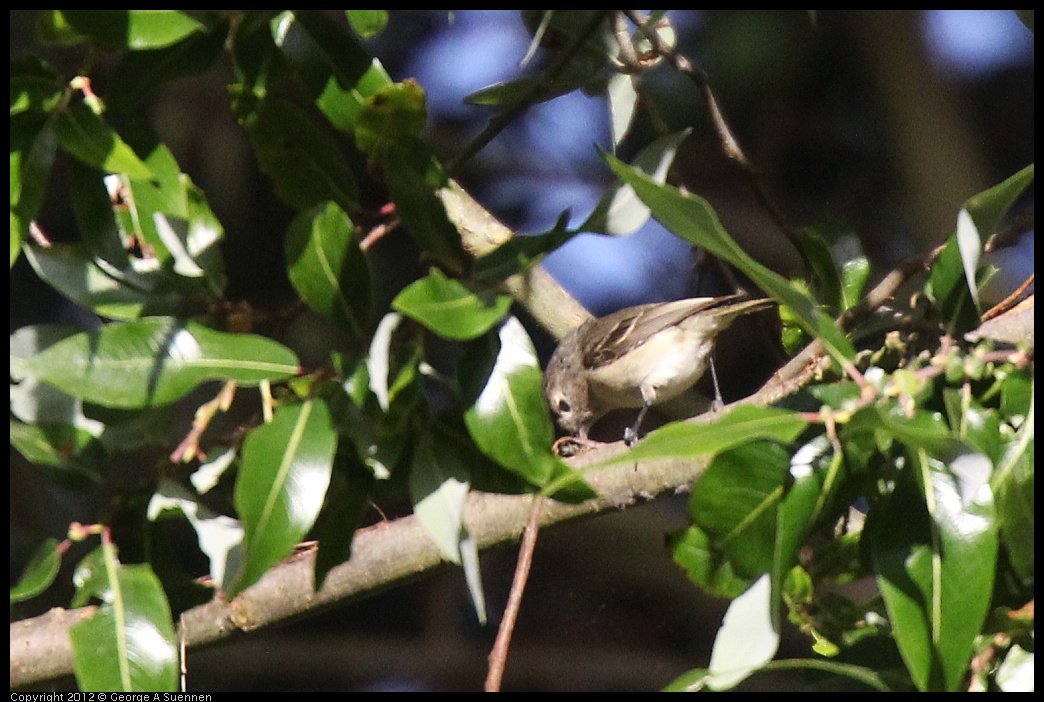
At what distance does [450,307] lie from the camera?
1255mm

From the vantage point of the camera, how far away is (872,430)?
1281 millimetres

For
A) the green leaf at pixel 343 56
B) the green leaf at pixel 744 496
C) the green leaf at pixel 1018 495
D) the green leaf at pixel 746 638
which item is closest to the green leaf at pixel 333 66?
the green leaf at pixel 343 56

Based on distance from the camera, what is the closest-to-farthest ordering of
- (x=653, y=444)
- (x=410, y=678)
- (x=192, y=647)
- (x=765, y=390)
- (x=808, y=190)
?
(x=653, y=444), (x=765, y=390), (x=192, y=647), (x=410, y=678), (x=808, y=190)

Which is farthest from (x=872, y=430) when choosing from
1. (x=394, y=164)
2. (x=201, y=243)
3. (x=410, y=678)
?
(x=410, y=678)

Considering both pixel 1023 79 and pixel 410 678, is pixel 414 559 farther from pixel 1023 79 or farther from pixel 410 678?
pixel 1023 79

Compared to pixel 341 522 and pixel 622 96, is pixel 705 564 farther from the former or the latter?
pixel 622 96

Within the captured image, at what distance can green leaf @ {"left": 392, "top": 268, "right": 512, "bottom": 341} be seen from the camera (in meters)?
1.21

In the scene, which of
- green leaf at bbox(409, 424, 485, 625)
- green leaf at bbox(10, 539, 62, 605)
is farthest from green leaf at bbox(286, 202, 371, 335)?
green leaf at bbox(10, 539, 62, 605)

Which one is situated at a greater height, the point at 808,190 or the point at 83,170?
the point at 83,170

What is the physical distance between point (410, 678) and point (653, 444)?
298cm

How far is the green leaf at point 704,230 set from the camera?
3.65 ft

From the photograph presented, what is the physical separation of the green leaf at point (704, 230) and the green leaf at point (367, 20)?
464 millimetres

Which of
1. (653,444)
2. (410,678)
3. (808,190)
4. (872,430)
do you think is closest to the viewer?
(653,444)

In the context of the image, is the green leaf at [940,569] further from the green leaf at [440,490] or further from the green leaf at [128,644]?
the green leaf at [128,644]
